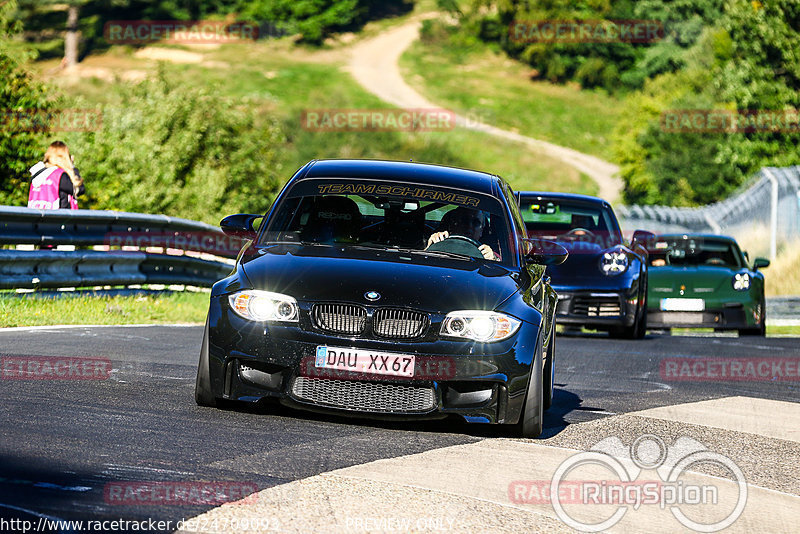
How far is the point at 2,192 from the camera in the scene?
23578mm

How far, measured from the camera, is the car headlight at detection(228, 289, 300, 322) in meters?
6.82

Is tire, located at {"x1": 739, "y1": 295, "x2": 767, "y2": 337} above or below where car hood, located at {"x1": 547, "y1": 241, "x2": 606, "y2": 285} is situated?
below

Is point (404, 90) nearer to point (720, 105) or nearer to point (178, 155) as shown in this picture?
point (720, 105)

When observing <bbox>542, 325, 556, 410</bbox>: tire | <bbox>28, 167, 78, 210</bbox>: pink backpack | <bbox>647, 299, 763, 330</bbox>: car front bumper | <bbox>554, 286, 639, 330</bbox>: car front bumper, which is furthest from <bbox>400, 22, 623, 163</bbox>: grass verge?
<bbox>542, 325, 556, 410</bbox>: tire

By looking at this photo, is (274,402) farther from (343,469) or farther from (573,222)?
(573,222)

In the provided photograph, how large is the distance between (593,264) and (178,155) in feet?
68.8

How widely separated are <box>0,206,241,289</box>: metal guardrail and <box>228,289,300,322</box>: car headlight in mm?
6365

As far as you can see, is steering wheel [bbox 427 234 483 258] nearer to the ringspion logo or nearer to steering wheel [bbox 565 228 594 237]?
the ringspion logo

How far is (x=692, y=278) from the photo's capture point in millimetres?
17500

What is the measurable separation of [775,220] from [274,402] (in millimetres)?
24707
